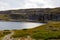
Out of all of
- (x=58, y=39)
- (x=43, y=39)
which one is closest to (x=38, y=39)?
(x=43, y=39)

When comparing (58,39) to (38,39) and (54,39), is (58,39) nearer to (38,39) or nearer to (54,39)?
(54,39)

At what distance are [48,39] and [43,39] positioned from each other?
3.60 feet

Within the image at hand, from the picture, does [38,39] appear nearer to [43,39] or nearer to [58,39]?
[43,39]

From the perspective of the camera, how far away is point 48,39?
140 ft

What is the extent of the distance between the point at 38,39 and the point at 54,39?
3362 mm

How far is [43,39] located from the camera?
42906 millimetres

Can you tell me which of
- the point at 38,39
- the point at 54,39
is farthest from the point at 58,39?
the point at 38,39

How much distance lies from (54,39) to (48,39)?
1.26 m

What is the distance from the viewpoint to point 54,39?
42406mm

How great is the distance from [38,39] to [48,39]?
6.92 ft

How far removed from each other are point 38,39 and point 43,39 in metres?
1.14

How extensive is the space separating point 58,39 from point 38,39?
418 cm
